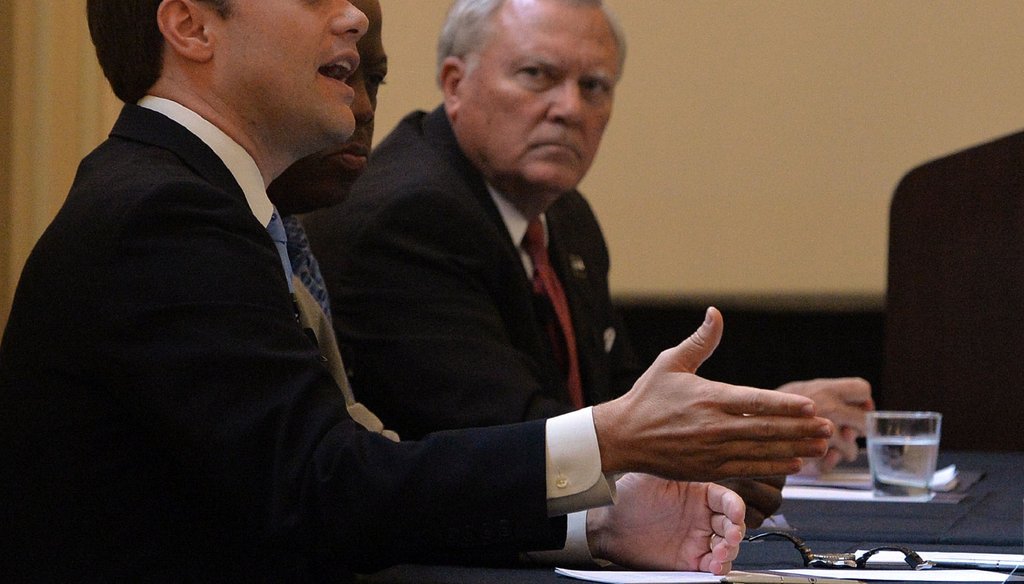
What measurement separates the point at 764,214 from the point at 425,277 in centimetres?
208

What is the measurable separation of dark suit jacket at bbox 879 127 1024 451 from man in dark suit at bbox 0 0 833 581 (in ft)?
5.42

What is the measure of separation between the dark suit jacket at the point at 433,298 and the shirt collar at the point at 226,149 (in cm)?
52

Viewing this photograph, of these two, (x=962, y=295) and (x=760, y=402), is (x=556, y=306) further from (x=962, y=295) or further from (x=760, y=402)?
(x=760, y=402)

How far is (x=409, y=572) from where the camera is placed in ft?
3.99


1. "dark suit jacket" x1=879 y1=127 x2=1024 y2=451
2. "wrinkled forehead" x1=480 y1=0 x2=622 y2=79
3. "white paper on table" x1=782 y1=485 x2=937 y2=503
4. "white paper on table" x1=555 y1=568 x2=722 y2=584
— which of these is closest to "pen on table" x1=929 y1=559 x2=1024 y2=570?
"white paper on table" x1=555 y1=568 x2=722 y2=584

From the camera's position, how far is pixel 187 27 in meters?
1.38

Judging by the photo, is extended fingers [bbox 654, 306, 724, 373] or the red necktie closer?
extended fingers [bbox 654, 306, 724, 373]

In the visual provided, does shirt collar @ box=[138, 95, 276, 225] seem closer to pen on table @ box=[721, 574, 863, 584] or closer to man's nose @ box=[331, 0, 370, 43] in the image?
man's nose @ box=[331, 0, 370, 43]

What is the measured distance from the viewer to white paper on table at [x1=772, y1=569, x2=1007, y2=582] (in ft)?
3.82

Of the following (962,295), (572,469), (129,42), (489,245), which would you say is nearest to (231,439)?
(572,469)

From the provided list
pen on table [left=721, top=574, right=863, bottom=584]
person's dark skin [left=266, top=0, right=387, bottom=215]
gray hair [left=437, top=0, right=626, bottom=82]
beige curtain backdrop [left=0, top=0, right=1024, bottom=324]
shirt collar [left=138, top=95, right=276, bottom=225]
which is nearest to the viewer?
pen on table [left=721, top=574, right=863, bottom=584]

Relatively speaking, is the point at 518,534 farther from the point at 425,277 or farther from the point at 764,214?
the point at 764,214

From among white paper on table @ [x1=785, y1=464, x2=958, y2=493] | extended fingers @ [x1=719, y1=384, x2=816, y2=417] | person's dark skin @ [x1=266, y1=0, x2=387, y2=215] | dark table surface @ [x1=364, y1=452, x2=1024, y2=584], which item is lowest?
white paper on table @ [x1=785, y1=464, x2=958, y2=493]

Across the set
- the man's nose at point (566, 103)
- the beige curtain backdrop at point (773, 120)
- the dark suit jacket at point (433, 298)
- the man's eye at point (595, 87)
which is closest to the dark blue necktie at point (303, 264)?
the dark suit jacket at point (433, 298)
